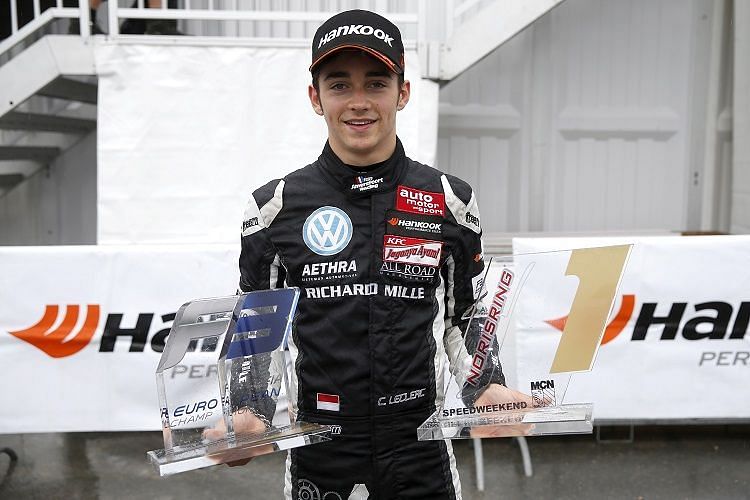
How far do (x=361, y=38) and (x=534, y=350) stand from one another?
0.97m

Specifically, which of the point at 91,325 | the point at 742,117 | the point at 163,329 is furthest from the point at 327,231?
the point at 742,117

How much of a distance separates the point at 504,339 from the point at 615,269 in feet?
1.16

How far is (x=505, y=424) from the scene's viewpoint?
1.81 m

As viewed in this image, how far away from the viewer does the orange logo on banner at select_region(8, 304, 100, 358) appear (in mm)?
3807

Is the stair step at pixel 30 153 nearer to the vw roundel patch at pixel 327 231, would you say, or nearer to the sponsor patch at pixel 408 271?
the vw roundel patch at pixel 327 231

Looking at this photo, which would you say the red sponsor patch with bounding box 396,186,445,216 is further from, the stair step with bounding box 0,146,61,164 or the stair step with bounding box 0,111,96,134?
the stair step with bounding box 0,146,61,164

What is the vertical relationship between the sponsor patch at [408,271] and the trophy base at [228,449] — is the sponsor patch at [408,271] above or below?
above

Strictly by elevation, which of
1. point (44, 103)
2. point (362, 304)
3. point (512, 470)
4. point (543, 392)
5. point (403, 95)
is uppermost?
point (44, 103)

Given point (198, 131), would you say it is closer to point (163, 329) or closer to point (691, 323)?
point (163, 329)

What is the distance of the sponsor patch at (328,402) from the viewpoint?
1.89m

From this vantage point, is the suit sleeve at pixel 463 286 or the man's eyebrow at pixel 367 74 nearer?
the man's eyebrow at pixel 367 74

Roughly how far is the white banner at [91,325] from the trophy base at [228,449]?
2.19 metres

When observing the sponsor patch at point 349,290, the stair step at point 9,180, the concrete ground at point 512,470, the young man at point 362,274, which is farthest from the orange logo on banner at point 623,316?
the stair step at point 9,180

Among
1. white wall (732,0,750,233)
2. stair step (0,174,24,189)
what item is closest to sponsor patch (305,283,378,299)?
white wall (732,0,750,233)
